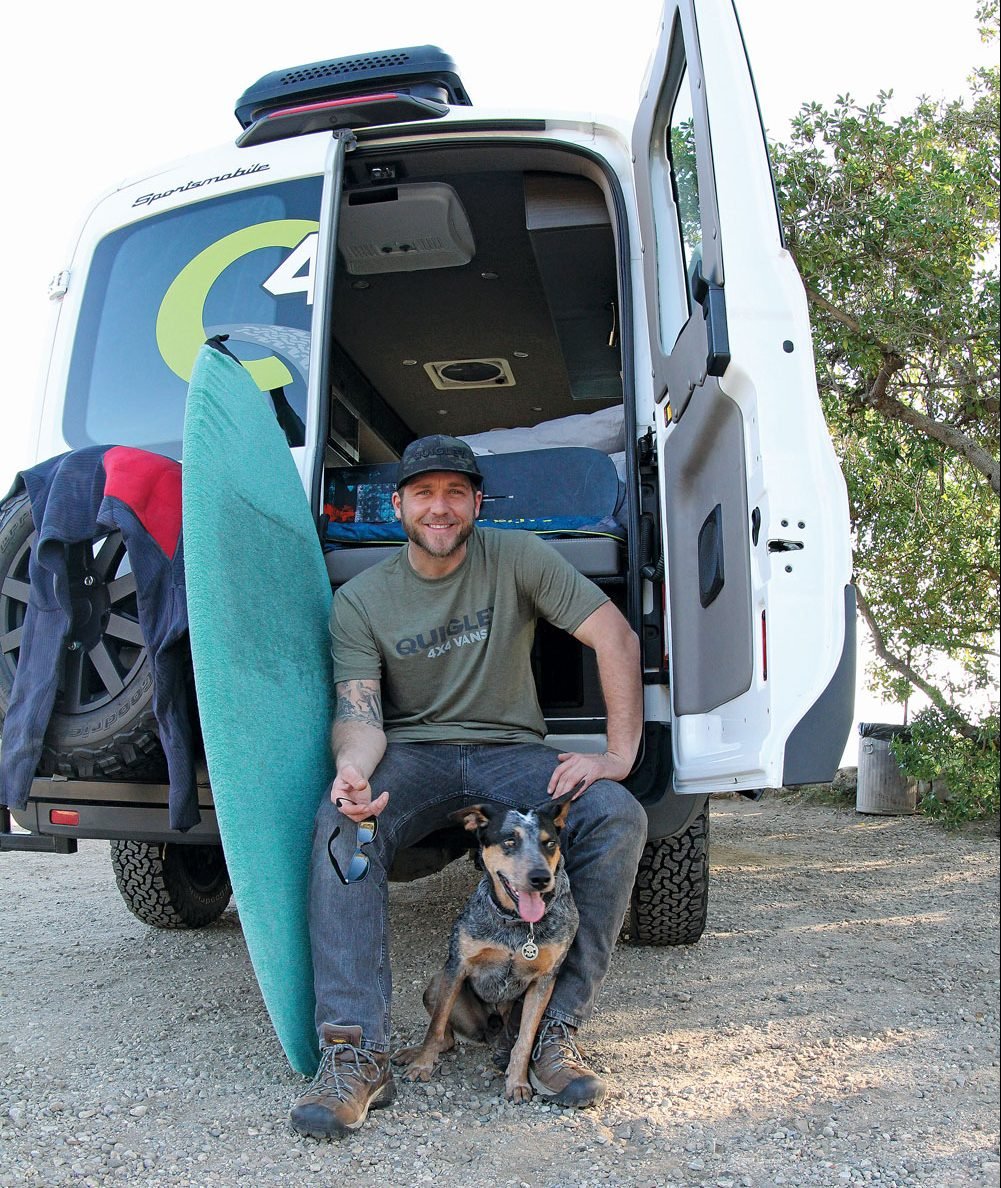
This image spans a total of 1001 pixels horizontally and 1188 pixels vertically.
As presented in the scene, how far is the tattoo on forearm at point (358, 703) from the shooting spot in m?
2.65

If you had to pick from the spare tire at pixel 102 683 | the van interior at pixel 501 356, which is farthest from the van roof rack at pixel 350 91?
the spare tire at pixel 102 683

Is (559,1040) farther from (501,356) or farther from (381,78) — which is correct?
(501,356)

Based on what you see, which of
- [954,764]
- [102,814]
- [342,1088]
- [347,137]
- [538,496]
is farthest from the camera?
[954,764]

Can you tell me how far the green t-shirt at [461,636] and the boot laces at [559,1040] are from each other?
70 centimetres

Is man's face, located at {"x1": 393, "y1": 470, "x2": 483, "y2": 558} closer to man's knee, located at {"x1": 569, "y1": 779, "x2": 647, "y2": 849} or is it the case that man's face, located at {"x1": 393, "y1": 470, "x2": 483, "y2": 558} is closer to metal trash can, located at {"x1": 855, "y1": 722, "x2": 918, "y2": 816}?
man's knee, located at {"x1": 569, "y1": 779, "x2": 647, "y2": 849}

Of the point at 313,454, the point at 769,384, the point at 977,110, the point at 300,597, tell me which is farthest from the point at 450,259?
the point at 977,110

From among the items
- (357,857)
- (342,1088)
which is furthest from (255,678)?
(342,1088)

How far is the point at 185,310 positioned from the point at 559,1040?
7.70ft

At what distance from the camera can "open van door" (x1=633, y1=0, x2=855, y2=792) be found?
212 cm

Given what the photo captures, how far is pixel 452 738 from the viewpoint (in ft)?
8.85

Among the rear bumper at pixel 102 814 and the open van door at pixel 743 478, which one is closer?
the open van door at pixel 743 478

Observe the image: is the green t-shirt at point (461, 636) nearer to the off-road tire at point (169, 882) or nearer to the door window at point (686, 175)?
the door window at point (686, 175)

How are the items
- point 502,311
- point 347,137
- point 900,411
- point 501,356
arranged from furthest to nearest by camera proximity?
point 900,411, point 501,356, point 502,311, point 347,137

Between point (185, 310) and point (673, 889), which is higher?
point (185, 310)
